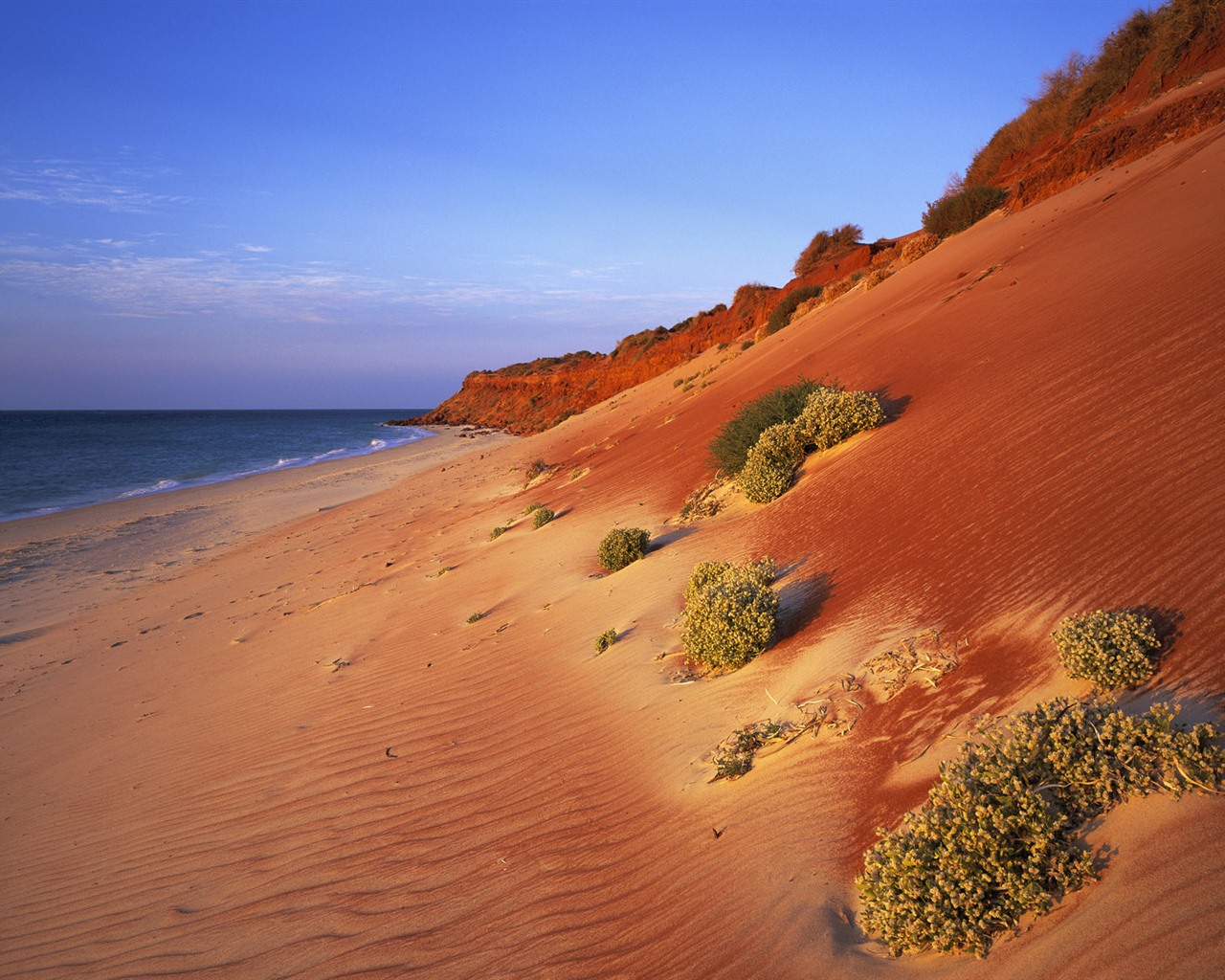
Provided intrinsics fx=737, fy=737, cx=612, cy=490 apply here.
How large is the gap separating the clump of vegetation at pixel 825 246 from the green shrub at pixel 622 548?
29.0m

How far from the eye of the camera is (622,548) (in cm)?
878

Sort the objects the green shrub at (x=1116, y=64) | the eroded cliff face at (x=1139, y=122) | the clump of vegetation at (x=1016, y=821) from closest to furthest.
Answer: the clump of vegetation at (x=1016, y=821) → the eroded cliff face at (x=1139, y=122) → the green shrub at (x=1116, y=64)

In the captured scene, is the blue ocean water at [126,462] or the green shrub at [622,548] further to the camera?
the blue ocean water at [126,462]

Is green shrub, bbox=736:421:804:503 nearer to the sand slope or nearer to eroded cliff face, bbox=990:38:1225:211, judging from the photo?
the sand slope

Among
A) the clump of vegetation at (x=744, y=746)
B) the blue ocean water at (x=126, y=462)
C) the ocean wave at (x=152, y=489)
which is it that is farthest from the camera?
the blue ocean water at (x=126, y=462)

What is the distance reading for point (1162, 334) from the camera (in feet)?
21.8

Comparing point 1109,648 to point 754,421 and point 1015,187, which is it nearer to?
point 754,421

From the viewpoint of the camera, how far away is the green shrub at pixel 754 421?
10.1m

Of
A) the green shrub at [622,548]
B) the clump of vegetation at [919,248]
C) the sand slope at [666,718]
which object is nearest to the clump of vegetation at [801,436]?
the sand slope at [666,718]

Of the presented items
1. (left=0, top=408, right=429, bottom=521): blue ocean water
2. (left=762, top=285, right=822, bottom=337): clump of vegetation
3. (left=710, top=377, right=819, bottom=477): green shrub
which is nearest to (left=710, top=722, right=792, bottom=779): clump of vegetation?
(left=710, top=377, right=819, bottom=477): green shrub

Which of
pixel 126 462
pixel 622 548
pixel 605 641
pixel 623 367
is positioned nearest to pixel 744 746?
pixel 605 641

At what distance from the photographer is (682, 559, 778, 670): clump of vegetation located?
5.46 m

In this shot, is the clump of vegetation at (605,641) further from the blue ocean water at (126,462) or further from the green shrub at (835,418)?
the blue ocean water at (126,462)

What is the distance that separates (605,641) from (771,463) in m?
3.57
